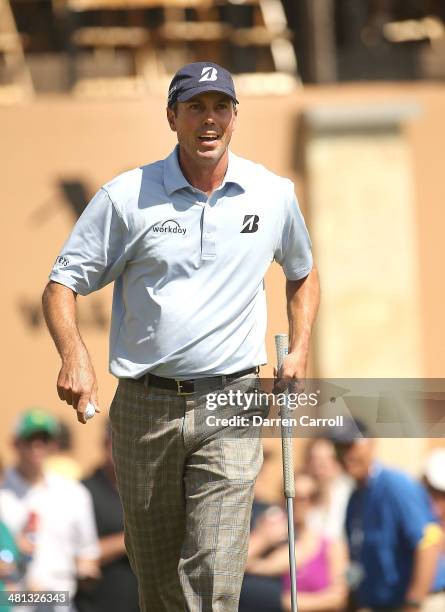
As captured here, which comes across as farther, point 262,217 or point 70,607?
point 70,607

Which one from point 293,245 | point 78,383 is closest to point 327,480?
point 293,245

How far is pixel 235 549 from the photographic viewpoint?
467cm

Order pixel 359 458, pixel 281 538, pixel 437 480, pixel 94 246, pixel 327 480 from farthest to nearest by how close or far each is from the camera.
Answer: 1. pixel 327 480
2. pixel 281 538
3. pixel 437 480
4. pixel 359 458
5. pixel 94 246

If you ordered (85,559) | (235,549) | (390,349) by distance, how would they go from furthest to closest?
1. (390,349)
2. (85,559)
3. (235,549)

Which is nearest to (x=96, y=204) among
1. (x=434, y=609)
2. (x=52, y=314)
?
(x=52, y=314)

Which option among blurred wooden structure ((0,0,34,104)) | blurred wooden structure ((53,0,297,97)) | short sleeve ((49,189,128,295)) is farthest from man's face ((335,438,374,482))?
blurred wooden structure ((0,0,34,104))

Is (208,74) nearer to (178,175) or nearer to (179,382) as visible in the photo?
(178,175)

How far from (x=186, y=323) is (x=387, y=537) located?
331 centimetres

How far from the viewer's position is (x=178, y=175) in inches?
186

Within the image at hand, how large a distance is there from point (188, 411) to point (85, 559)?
360cm

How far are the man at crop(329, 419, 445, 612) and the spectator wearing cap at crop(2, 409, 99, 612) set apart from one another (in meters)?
1.59

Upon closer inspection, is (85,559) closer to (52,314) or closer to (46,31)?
(52,314)

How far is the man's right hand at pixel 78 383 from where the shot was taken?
442cm

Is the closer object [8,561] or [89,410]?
[89,410]
